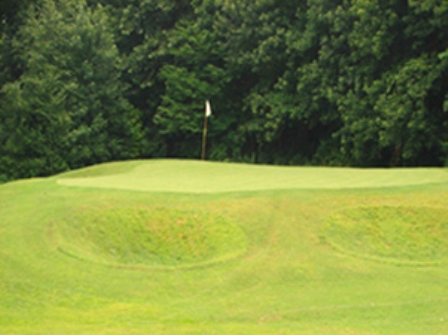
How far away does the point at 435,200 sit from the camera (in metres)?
10.7

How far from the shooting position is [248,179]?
1300 cm

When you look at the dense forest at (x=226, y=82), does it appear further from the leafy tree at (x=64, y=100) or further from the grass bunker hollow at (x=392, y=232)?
the grass bunker hollow at (x=392, y=232)

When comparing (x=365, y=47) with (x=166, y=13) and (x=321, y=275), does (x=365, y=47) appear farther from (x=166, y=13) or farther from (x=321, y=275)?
(x=321, y=275)

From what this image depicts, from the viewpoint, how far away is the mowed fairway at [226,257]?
24.0 feet

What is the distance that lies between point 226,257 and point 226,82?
79.1ft

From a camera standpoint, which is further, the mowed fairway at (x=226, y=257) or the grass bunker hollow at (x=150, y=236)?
the grass bunker hollow at (x=150, y=236)

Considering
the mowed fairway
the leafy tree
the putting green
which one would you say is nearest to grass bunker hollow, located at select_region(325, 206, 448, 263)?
the mowed fairway

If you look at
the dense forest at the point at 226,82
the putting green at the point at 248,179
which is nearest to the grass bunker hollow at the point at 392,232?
the putting green at the point at 248,179

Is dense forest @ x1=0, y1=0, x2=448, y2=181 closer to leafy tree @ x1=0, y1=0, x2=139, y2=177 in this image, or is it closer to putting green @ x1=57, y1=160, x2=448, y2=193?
leafy tree @ x1=0, y1=0, x2=139, y2=177

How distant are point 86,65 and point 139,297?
23.9 metres

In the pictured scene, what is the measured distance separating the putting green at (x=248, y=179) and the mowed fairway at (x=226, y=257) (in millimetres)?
103

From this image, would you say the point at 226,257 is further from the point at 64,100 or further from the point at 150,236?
the point at 64,100

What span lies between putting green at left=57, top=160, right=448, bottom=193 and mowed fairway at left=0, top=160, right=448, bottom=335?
0.34ft

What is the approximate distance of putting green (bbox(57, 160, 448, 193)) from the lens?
11438mm
